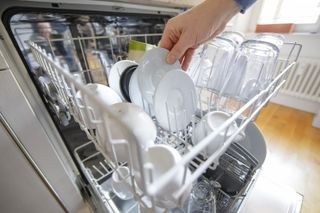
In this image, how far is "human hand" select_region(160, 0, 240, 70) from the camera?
0.38m

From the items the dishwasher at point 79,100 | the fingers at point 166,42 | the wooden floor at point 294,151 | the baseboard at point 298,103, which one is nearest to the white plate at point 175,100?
the dishwasher at point 79,100

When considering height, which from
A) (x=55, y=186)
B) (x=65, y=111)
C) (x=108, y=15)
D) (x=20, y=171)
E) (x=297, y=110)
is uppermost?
(x=108, y=15)

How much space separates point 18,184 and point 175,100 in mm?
506

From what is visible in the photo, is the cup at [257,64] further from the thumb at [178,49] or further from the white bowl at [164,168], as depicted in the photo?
the white bowl at [164,168]

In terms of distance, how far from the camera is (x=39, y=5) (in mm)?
410

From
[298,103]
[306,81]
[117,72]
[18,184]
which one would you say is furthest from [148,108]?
[298,103]

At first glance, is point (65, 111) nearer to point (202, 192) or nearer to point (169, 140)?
point (169, 140)

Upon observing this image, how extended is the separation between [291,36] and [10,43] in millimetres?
2296

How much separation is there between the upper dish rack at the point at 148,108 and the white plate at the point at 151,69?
0.37 ft

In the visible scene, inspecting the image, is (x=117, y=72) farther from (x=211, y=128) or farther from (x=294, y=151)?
(x=294, y=151)

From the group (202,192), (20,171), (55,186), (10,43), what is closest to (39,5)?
(10,43)

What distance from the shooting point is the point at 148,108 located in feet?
1.50

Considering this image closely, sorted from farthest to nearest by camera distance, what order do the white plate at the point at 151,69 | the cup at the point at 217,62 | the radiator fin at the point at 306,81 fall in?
the radiator fin at the point at 306,81 → the cup at the point at 217,62 → the white plate at the point at 151,69

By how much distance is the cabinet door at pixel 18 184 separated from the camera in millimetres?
399
